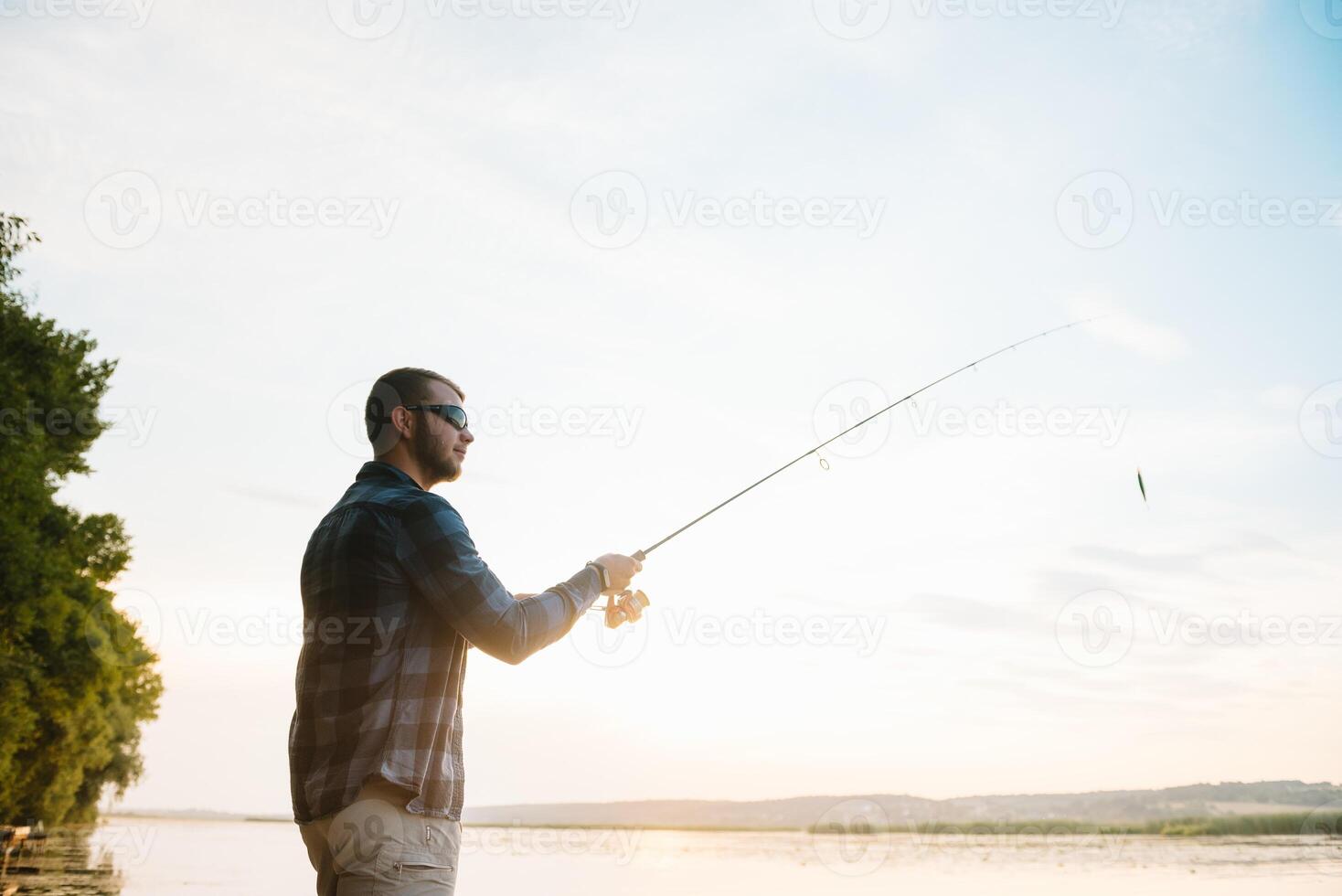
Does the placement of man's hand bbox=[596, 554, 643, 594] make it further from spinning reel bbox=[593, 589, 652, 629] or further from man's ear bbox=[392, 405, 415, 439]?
man's ear bbox=[392, 405, 415, 439]

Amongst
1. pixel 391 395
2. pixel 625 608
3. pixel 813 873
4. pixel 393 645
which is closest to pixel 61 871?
pixel 813 873

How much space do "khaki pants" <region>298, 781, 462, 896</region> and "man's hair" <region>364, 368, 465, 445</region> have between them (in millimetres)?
1123

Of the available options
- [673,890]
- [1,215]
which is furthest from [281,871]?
[1,215]

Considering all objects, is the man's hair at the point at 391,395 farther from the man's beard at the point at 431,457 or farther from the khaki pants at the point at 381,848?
the khaki pants at the point at 381,848

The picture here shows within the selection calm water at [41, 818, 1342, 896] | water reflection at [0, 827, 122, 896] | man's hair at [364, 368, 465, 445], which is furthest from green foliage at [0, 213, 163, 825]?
man's hair at [364, 368, 465, 445]

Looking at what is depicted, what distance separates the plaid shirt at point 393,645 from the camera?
9.96ft

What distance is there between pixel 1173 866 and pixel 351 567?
1298 inches

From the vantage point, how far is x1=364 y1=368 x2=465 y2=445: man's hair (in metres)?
3.64

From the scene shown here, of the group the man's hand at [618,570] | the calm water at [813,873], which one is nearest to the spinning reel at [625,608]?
the man's hand at [618,570]

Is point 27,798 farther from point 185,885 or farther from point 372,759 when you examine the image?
point 372,759

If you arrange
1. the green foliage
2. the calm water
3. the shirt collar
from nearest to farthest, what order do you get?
the shirt collar, the green foliage, the calm water

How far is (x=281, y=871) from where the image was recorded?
27.2m

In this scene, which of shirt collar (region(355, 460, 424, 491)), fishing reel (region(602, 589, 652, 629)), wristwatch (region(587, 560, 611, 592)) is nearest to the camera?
shirt collar (region(355, 460, 424, 491))

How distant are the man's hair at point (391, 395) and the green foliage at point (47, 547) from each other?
16.4m
